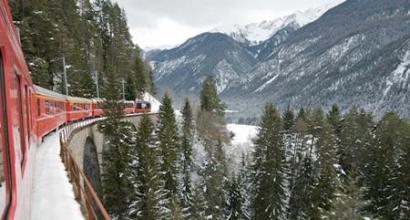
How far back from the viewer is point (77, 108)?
3150 centimetres

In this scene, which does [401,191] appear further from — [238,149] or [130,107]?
[238,149]

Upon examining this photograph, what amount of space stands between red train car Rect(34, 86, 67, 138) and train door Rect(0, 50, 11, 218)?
1254 centimetres

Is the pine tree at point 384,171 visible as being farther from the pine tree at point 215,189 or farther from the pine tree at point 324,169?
the pine tree at point 215,189

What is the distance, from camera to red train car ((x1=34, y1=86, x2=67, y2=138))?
53.6 ft

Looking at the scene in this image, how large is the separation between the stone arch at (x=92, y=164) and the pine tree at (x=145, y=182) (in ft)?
10.4

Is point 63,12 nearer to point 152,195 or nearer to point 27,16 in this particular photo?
point 27,16

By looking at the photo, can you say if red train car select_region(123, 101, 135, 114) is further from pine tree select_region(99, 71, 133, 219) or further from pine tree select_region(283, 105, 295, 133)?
pine tree select_region(283, 105, 295, 133)

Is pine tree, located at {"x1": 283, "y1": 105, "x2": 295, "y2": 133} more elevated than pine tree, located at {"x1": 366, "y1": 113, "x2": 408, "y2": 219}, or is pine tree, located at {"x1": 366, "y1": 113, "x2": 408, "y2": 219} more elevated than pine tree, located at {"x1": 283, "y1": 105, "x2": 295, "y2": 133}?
pine tree, located at {"x1": 283, "y1": 105, "x2": 295, "y2": 133}

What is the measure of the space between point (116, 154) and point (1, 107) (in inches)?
1127

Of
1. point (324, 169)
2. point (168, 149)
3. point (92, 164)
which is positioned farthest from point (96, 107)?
point (324, 169)

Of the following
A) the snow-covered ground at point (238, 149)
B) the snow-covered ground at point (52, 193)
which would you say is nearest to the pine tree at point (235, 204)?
the snow-covered ground at point (238, 149)

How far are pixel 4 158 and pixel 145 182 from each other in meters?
26.0

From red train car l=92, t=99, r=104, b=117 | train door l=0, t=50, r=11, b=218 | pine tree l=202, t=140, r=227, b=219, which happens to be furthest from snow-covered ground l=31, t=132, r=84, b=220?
red train car l=92, t=99, r=104, b=117

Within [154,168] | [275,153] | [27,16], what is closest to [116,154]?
[154,168]
